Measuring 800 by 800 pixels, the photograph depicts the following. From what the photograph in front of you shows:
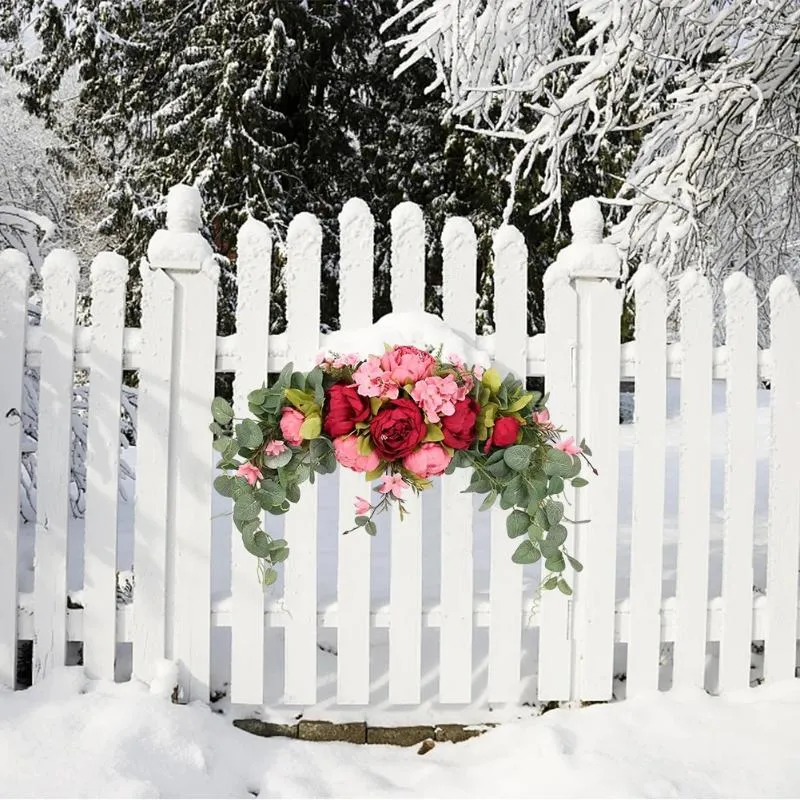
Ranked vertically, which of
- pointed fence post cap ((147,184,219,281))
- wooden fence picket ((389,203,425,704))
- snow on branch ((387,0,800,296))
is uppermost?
snow on branch ((387,0,800,296))

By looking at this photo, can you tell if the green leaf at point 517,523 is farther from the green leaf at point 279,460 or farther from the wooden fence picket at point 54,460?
the wooden fence picket at point 54,460

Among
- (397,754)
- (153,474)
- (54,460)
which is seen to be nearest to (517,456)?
(397,754)

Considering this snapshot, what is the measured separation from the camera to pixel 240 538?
8.70 feet

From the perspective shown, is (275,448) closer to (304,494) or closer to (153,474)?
(304,494)

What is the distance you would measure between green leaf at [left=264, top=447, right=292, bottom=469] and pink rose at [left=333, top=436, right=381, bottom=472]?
0.47 ft

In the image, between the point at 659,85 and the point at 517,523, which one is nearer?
the point at 517,523

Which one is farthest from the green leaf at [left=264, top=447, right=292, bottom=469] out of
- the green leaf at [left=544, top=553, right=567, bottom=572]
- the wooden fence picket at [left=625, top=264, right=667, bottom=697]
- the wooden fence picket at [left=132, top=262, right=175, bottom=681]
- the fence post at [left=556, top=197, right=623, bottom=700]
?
the wooden fence picket at [left=625, top=264, right=667, bottom=697]

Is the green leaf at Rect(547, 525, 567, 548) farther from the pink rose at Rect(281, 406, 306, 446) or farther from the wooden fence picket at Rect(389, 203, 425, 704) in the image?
the pink rose at Rect(281, 406, 306, 446)

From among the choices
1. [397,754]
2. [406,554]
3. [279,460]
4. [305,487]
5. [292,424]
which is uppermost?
[292,424]

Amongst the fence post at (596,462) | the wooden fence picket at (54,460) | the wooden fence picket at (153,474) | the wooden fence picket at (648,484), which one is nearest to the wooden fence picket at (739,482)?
the wooden fence picket at (648,484)

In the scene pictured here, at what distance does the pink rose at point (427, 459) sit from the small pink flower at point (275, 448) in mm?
354

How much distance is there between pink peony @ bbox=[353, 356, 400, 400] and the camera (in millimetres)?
2252

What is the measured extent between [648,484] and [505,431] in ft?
2.14

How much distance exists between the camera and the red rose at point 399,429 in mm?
2207
